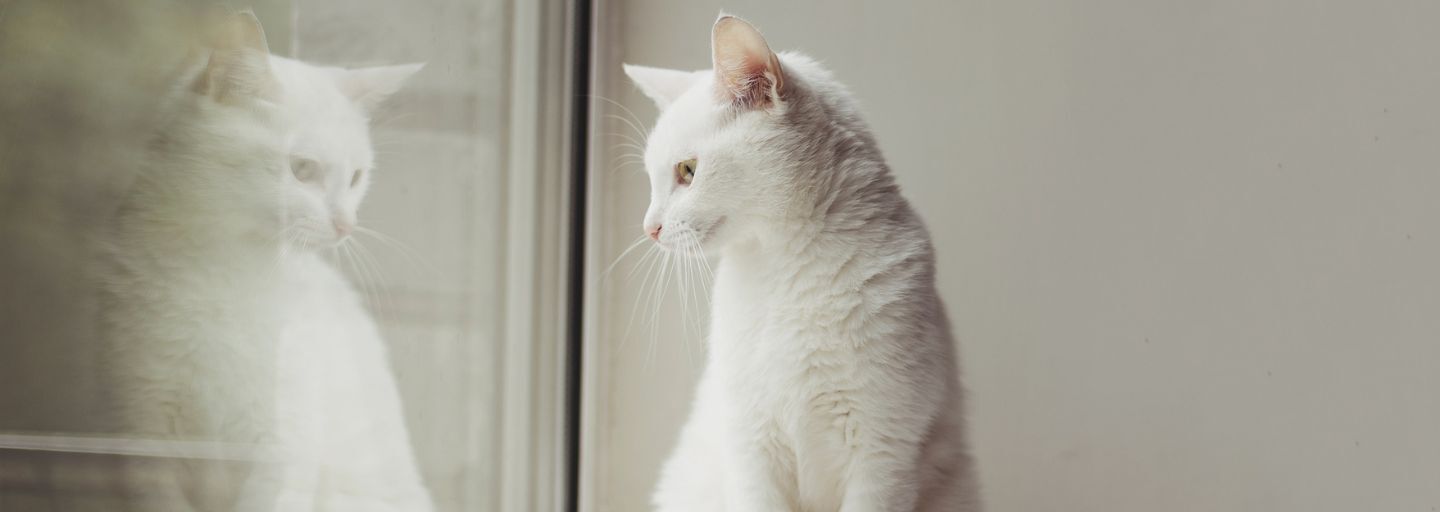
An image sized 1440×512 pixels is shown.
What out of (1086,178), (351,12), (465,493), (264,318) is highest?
(351,12)

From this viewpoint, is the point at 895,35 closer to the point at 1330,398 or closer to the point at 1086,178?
the point at 1086,178

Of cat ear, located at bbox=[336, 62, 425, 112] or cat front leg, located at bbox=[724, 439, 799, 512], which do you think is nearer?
cat ear, located at bbox=[336, 62, 425, 112]

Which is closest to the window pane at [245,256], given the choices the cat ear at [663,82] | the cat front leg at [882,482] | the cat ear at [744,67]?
the cat ear at [663,82]

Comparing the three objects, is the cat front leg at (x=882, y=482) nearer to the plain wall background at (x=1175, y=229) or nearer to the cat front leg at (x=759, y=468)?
the cat front leg at (x=759, y=468)

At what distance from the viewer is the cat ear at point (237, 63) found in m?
0.64

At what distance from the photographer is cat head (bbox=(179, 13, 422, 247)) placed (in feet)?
2.13

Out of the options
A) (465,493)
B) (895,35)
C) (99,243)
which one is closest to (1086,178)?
(895,35)

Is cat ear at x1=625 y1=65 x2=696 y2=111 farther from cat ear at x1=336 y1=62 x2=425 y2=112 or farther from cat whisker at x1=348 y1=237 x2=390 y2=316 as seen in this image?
cat whisker at x1=348 y1=237 x2=390 y2=316

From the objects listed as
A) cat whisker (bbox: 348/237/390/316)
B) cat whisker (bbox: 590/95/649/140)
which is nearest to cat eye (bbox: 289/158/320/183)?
cat whisker (bbox: 348/237/390/316)

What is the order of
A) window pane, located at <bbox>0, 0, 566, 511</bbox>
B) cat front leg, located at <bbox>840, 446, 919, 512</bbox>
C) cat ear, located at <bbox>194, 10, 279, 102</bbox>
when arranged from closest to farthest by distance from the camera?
1. window pane, located at <bbox>0, 0, 566, 511</bbox>
2. cat ear, located at <bbox>194, 10, 279, 102</bbox>
3. cat front leg, located at <bbox>840, 446, 919, 512</bbox>

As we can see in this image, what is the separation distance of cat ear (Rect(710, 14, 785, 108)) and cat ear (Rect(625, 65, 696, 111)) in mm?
150

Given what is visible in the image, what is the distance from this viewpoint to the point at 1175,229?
1320 millimetres

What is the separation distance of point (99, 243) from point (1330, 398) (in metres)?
1.29

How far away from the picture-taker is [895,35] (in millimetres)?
1475
